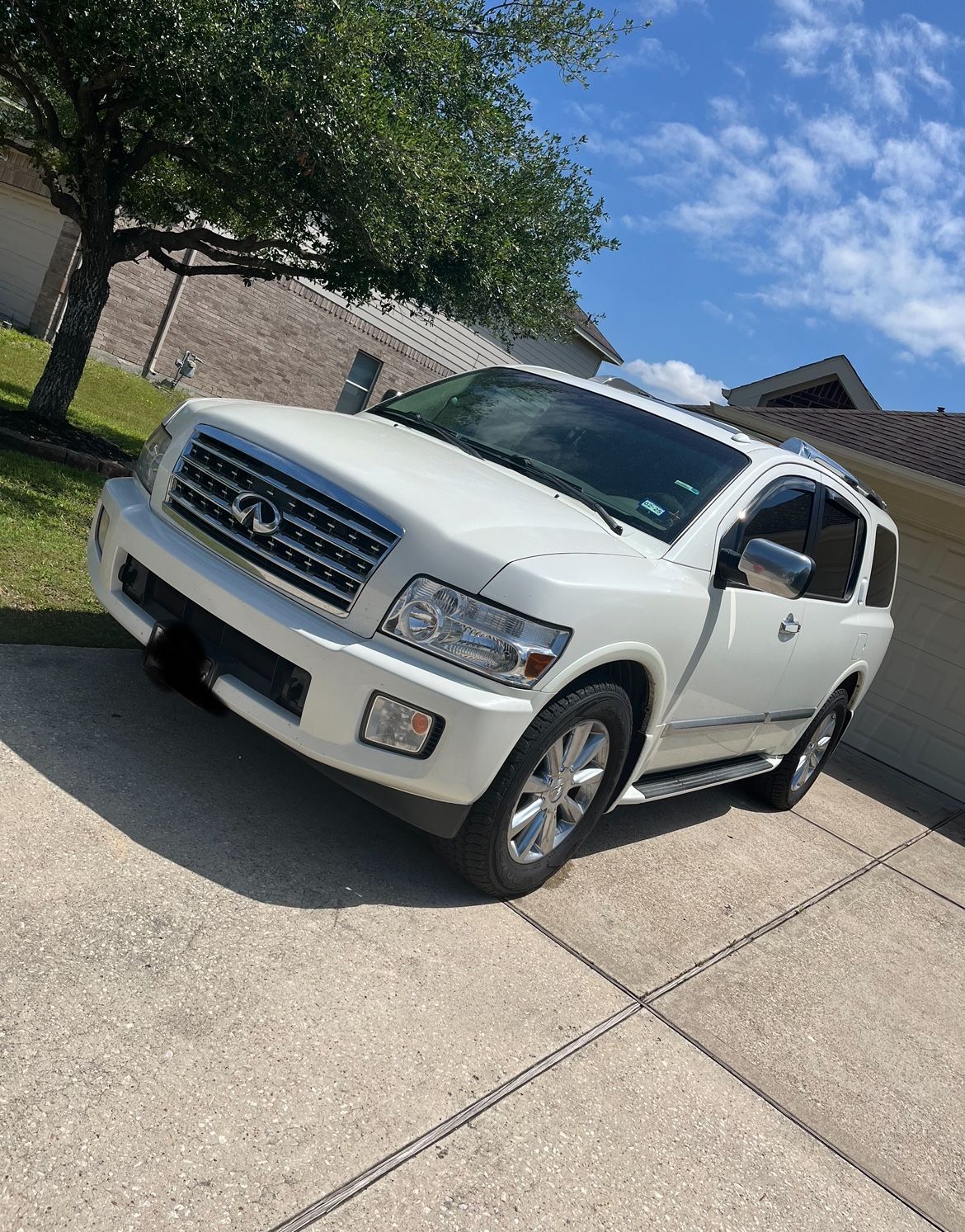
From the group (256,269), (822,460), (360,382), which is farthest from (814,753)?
(360,382)

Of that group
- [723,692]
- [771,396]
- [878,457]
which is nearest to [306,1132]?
[723,692]

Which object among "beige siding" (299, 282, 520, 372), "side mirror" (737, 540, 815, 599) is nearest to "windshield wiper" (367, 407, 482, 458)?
"side mirror" (737, 540, 815, 599)

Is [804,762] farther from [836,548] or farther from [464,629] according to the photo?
[464,629]

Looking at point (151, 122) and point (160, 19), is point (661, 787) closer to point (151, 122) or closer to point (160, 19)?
point (160, 19)

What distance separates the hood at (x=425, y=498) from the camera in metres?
3.41

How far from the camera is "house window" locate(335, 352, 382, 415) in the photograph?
20.5m

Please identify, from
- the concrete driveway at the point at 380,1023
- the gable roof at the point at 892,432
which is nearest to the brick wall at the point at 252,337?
the gable roof at the point at 892,432

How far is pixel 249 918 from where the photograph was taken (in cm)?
324

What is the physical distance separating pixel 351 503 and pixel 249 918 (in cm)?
133

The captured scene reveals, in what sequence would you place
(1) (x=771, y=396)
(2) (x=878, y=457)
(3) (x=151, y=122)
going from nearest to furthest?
(3) (x=151, y=122) → (2) (x=878, y=457) → (1) (x=771, y=396)

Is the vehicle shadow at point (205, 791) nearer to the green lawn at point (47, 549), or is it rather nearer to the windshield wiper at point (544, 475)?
the green lawn at point (47, 549)

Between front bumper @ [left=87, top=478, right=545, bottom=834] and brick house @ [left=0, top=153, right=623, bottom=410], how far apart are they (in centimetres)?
1107

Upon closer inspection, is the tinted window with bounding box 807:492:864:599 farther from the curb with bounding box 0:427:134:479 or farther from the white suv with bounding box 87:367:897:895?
the curb with bounding box 0:427:134:479

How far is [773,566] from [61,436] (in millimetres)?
6633
